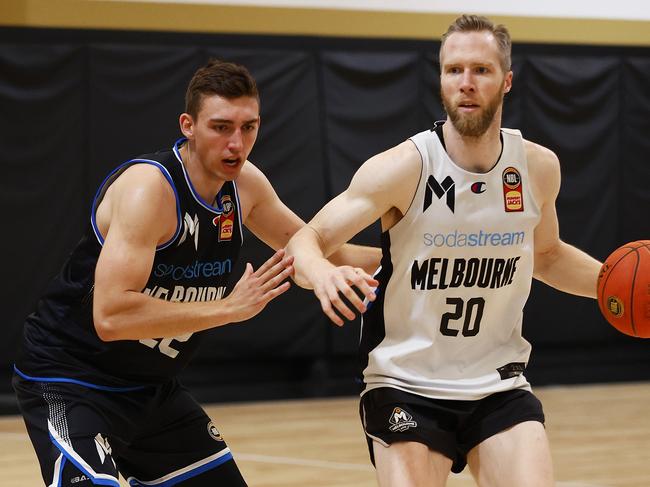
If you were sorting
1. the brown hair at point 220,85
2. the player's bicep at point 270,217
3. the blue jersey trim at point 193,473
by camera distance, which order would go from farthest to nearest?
the player's bicep at point 270,217 → the blue jersey trim at point 193,473 → the brown hair at point 220,85

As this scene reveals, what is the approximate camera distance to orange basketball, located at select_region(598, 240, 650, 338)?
3787mm

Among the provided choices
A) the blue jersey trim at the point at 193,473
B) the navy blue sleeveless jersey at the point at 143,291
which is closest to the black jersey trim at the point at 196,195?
the navy blue sleeveless jersey at the point at 143,291

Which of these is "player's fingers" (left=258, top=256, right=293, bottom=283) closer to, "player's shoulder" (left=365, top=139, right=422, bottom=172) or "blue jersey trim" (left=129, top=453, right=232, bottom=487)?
"player's shoulder" (left=365, top=139, right=422, bottom=172)

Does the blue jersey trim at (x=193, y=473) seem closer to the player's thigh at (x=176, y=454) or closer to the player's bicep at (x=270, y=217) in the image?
the player's thigh at (x=176, y=454)

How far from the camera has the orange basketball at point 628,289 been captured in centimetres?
379

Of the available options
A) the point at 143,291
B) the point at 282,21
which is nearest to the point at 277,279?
the point at 143,291

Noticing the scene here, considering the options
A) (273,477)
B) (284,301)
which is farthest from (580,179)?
(273,477)

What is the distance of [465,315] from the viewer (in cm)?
365

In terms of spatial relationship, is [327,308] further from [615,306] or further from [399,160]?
[615,306]

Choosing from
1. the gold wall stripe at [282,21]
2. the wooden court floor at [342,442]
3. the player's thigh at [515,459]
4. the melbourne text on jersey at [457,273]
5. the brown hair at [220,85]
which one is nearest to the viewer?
the player's thigh at [515,459]

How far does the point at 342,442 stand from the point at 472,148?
424 cm

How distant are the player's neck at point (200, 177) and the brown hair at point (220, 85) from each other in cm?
15

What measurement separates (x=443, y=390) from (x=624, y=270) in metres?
0.82

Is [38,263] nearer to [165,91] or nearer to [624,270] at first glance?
[165,91]
